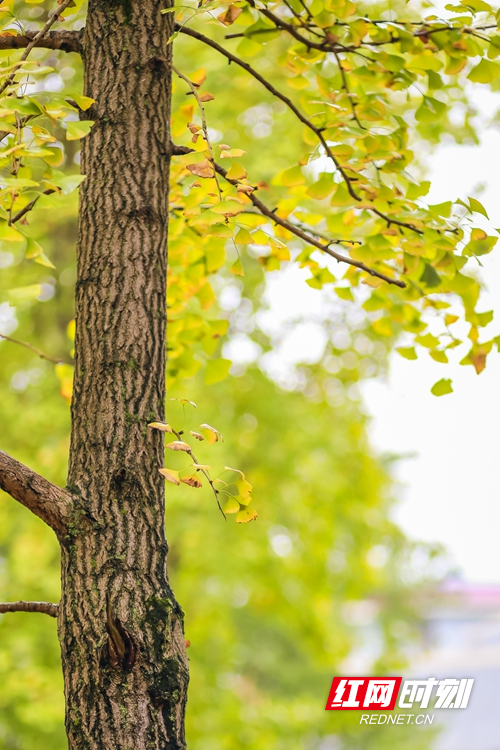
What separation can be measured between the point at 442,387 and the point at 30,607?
4.47 ft

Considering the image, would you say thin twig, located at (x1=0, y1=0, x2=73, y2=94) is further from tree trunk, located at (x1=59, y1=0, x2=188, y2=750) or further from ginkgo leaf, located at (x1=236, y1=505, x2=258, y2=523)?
ginkgo leaf, located at (x1=236, y1=505, x2=258, y2=523)

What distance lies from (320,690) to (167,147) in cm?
947

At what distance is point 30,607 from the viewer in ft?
5.14

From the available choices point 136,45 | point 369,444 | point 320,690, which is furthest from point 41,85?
point 320,690

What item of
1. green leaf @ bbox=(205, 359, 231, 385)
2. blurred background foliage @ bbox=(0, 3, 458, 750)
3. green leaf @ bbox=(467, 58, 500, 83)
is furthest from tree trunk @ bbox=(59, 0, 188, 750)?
blurred background foliage @ bbox=(0, 3, 458, 750)

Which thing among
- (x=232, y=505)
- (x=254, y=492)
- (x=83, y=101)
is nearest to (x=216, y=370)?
(x=232, y=505)

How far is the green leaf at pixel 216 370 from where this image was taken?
2.20 m

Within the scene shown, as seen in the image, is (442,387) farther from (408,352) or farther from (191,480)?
(191,480)

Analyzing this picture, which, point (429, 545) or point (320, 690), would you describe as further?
point (320, 690)

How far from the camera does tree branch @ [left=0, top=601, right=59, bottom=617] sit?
1.53 m

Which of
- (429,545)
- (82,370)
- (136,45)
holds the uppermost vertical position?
(136,45)

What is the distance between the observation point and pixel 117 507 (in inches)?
58.6

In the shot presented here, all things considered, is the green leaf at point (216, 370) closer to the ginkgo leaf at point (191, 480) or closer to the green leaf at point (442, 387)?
the green leaf at point (442, 387)

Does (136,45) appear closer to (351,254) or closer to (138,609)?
(351,254)
